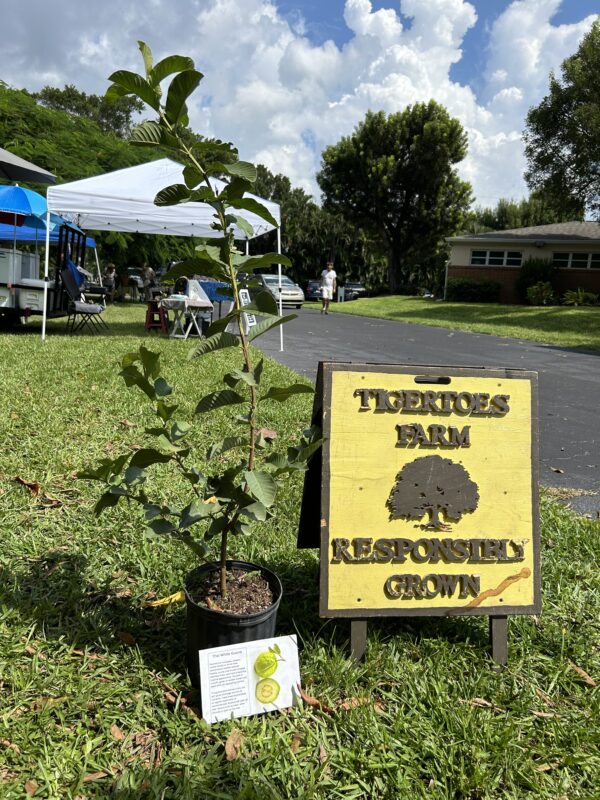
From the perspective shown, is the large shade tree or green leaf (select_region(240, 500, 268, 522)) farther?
the large shade tree

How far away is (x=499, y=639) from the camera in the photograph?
7.14ft

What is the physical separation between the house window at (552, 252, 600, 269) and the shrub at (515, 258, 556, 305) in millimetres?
1298

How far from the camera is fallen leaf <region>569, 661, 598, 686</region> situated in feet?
6.91

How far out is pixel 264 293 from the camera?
179 centimetres

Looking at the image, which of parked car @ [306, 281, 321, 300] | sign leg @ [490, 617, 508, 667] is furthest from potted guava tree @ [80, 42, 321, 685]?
parked car @ [306, 281, 321, 300]

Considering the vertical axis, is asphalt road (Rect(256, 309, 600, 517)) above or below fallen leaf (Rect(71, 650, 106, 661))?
above

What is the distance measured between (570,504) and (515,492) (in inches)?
73.2

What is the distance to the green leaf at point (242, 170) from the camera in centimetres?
168

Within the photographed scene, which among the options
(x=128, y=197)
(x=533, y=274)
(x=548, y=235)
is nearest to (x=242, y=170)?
(x=128, y=197)

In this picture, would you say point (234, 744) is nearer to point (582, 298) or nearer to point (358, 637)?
point (358, 637)

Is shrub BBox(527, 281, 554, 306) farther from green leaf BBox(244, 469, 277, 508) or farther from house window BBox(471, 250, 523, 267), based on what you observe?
green leaf BBox(244, 469, 277, 508)

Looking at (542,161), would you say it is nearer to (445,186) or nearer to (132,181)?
(445,186)

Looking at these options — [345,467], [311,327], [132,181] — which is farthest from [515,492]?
[311,327]

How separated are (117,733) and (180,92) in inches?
72.4
